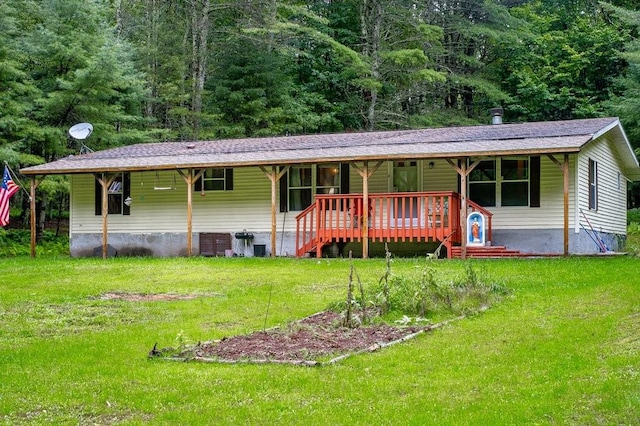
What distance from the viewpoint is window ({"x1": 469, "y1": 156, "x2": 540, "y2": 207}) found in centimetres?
1912

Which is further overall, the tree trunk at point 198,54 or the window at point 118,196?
the tree trunk at point 198,54

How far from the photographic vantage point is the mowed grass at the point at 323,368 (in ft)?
19.5

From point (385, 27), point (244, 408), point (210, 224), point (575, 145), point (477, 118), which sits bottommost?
point (244, 408)

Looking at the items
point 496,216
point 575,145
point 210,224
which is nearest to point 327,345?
point 575,145

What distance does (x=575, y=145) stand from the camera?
16812 mm

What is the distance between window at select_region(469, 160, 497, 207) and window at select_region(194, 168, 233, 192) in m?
6.73

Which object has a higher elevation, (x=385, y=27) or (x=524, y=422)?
(x=385, y=27)

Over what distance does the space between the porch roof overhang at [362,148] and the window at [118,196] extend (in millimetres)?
721

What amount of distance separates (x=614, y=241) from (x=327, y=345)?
15.8 metres

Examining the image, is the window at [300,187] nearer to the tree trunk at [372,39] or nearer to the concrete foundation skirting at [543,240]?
the concrete foundation skirting at [543,240]

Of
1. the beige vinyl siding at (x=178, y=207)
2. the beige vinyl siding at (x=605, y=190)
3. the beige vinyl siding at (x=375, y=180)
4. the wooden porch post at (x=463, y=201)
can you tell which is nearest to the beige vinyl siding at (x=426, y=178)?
the beige vinyl siding at (x=375, y=180)

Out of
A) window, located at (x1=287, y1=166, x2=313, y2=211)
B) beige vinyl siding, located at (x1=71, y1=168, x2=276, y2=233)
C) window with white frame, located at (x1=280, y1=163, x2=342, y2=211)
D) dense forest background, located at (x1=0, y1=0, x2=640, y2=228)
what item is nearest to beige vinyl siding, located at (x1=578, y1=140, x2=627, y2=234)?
dense forest background, located at (x1=0, y1=0, x2=640, y2=228)

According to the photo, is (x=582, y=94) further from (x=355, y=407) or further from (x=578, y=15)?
(x=355, y=407)

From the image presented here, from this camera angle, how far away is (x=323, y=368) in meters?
7.37
